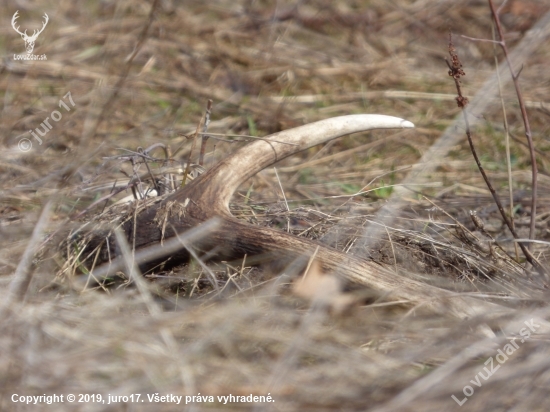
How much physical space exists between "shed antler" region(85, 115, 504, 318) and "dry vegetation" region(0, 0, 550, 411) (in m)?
0.05

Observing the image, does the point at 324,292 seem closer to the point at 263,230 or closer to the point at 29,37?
the point at 263,230

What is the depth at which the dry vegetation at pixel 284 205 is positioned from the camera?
135 cm

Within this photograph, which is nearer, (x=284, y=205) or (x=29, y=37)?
(x=284, y=205)

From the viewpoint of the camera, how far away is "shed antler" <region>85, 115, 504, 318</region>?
5.64 feet

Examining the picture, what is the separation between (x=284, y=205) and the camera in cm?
238

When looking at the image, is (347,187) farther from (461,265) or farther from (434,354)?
(434,354)

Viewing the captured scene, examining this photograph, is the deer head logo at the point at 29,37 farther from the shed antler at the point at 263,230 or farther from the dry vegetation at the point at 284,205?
the shed antler at the point at 263,230

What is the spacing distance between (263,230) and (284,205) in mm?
539

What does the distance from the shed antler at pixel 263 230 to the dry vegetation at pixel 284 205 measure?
0.05m

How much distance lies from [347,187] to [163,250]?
1315 mm

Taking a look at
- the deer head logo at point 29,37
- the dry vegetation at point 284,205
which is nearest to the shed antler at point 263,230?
the dry vegetation at point 284,205

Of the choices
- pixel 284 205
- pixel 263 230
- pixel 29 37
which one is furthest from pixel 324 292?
pixel 29 37

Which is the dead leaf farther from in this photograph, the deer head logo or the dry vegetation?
the deer head logo

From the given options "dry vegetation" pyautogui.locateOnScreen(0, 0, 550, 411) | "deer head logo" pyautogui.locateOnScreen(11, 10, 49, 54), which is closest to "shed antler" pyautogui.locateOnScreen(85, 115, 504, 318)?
"dry vegetation" pyautogui.locateOnScreen(0, 0, 550, 411)
